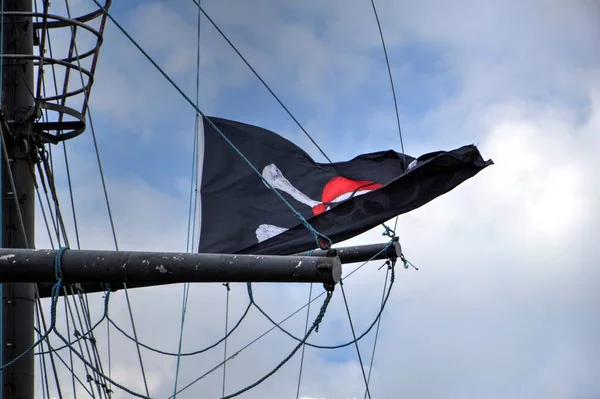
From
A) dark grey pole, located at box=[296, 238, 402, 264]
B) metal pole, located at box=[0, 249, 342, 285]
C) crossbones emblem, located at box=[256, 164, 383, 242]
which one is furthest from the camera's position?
dark grey pole, located at box=[296, 238, 402, 264]

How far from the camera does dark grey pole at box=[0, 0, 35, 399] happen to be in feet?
49.0

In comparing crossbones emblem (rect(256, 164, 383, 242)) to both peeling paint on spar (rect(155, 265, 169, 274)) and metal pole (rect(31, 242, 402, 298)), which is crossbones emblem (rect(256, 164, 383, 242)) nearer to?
metal pole (rect(31, 242, 402, 298))

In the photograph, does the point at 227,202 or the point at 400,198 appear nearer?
the point at 400,198

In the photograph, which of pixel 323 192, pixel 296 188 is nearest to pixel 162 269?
pixel 323 192

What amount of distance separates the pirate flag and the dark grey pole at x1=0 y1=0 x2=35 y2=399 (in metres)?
2.47

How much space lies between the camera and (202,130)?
60.2ft

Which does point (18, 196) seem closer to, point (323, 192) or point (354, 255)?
point (323, 192)

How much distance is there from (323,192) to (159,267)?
213 inches

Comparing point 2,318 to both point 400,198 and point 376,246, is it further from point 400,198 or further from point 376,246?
point 376,246

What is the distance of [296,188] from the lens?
17.5 m

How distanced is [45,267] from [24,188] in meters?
3.61

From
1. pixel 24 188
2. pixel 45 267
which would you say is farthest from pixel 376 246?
pixel 45 267

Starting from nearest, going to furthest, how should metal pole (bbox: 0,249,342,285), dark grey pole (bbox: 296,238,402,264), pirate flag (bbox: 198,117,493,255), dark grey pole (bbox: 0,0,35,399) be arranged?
metal pole (bbox: 0,249,342,285) < dark grey pole (bbox: 0,0,35,399) < pirate flag (bbox: 198,117,493,255) < dark grey pole (bbox: 296,238,402,264)

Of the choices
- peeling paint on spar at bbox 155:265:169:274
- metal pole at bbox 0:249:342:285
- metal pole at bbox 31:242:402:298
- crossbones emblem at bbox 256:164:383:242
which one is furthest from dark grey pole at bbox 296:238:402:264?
peeling paint on spar at bbox 155:265:169:274
